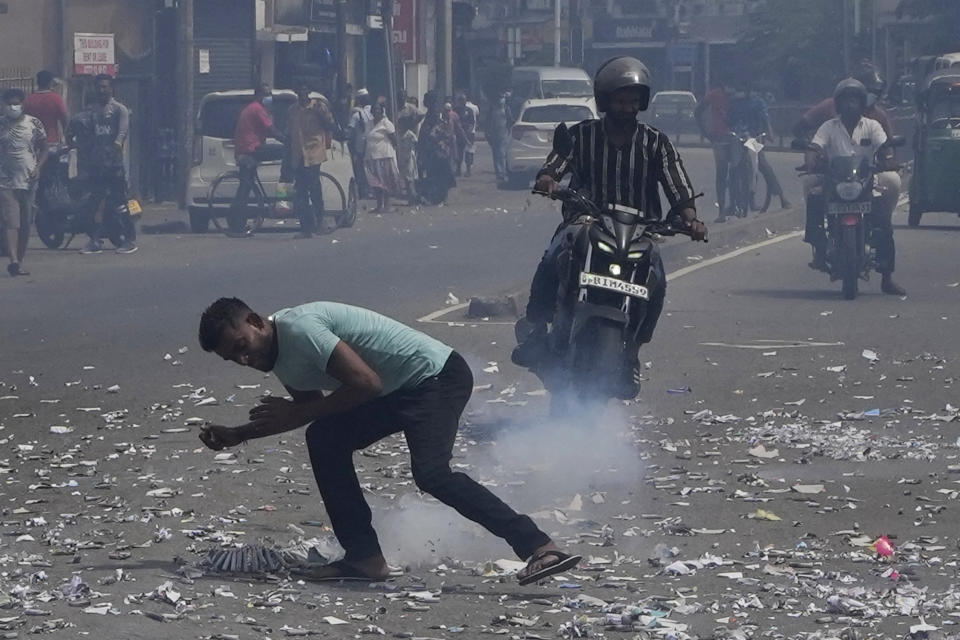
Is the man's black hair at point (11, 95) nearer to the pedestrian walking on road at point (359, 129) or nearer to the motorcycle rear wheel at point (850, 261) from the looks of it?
the motorcycle rear wheel at point (850, 261)

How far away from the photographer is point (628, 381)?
28.8 feet

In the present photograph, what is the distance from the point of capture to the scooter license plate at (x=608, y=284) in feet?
27.8

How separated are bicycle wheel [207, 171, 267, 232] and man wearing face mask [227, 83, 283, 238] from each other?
7 centimetres

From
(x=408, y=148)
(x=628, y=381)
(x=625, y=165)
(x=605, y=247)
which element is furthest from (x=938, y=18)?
(x=605, y=247)

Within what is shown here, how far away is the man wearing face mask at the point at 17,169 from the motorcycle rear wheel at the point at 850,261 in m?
8.34

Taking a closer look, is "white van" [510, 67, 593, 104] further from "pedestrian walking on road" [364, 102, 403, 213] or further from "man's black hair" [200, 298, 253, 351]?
"man's black hair" [200, 298, 253, 351]

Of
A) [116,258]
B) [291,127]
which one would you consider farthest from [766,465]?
[291,127]

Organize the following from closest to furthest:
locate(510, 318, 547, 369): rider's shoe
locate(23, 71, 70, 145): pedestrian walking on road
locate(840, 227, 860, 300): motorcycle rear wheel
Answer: locate(510, 318, 547, 369): rider's shoe < locate(840, 227, 860, 300): motorcycle rear wheel < locate(23, 71, 70, 145): pedestrian walking on road

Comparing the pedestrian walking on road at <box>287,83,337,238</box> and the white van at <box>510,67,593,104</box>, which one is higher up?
the white van at <box>510,67,593,104</box>

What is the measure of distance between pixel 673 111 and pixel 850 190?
2050 inches

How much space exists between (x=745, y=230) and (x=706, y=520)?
16.0 meters

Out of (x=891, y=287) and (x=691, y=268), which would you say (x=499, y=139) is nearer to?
(x=691, y=268)

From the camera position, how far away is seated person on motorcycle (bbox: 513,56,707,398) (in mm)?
8789

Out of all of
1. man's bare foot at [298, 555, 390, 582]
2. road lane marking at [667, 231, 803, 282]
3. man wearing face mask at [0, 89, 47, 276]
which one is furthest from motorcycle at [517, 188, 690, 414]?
man wearing face mask at [0, 89, 47, 276]
